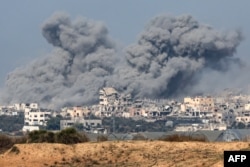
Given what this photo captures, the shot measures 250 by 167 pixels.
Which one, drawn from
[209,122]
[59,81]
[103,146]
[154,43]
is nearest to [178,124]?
[209,122]

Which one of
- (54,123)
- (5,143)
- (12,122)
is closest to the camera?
(5,143)

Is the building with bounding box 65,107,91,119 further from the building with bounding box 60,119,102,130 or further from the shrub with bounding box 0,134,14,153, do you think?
the shrub with bounding box 0,134,14,153

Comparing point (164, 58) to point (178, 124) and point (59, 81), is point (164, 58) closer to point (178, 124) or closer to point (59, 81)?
point (178, 124)

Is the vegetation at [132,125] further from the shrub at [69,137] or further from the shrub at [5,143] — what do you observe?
the shrub at [69,137]

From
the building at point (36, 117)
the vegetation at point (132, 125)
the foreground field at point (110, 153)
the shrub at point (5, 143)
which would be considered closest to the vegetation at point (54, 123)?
the building at point (36, 117)

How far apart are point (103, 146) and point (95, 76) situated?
15617cm

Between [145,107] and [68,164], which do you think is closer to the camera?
[68,164]

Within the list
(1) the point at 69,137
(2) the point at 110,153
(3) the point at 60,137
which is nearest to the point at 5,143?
(3) the point at 60,137

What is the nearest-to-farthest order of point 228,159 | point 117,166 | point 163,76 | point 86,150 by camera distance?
point 228,159
point 117,166
point 86,150
point 163,76

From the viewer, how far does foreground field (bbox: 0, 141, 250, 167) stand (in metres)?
39.2

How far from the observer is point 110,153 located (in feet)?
138

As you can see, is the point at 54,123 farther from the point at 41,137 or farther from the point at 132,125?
the point at 41,137

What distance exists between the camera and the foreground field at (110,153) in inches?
1542

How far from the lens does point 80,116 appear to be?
189 meters
